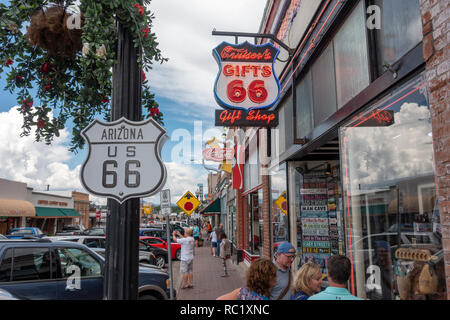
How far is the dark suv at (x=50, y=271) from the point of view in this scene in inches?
192

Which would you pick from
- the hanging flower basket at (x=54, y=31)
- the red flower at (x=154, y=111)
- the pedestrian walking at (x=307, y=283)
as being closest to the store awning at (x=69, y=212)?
the red flower at (x=154, y=111)

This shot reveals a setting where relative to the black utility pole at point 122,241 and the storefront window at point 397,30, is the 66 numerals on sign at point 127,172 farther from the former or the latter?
the storefront window at point 397,30

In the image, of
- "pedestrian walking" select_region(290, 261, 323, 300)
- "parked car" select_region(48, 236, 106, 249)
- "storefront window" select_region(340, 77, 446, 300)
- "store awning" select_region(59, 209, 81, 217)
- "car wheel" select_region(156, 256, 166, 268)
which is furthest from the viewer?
"store awning" select_region(59, 209, 81, 217)

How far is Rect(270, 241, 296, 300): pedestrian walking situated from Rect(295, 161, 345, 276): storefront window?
3.28 metres

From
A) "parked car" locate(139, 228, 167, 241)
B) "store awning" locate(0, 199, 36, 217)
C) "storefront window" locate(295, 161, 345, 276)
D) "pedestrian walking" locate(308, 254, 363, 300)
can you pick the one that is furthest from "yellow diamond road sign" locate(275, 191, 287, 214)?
"store awning" locate(0, 199, 36, 217)

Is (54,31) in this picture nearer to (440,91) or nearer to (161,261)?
(440,91)

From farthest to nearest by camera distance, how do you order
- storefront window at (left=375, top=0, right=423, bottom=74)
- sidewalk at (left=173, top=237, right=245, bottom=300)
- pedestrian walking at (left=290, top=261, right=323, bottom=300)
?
sidewalk at (left=173, top=237, right=245, bottom=300), storefront window at (left=375, top=0, right=423, bottom=74), pedestrian walking at (left=290, top=261, right=323, bottom=300)

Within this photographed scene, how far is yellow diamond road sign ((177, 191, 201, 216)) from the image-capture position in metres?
11.8

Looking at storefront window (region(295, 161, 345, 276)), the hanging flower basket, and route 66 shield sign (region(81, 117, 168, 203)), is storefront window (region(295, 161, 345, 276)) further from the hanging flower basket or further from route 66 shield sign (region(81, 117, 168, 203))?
the hanging flower basket

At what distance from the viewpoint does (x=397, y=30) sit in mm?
4098

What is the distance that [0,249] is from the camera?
16.0ft
